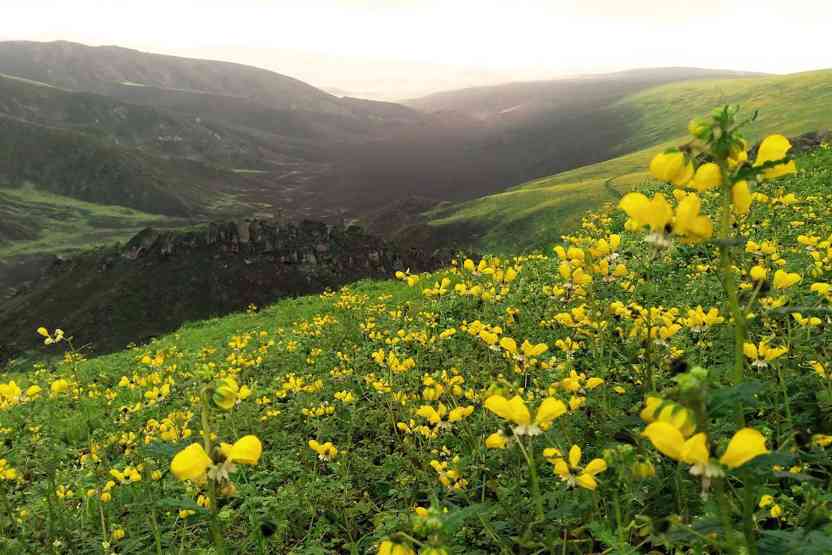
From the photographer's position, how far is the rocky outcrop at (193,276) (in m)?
26.0

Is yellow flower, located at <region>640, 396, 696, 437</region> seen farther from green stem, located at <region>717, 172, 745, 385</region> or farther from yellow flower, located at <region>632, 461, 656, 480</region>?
yellow flower, located at <region>632, 461, 656, 480</region>

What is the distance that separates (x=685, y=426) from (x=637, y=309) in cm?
272

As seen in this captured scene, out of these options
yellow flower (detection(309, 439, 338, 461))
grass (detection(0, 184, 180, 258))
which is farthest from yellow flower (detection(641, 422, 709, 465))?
grass (detection(0, 184, 180, 258))

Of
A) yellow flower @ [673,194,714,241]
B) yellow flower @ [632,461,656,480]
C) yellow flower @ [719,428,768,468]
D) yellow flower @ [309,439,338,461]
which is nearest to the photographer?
yellow flower @ [719,428,768,468]

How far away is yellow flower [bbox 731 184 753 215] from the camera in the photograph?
1.55m

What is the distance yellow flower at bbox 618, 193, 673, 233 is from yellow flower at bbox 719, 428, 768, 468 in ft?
2.48

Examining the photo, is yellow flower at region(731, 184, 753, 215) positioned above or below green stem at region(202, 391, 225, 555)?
above

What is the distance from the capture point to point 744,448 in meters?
1.30

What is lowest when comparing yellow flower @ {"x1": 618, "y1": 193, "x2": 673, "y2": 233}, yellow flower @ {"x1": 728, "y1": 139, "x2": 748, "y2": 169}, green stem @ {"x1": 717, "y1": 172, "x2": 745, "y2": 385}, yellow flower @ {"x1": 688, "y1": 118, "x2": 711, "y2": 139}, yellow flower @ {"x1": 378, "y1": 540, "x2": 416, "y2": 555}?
yellow flower @ {"x1": 378, "y1": 540, "x2": 416, "y2": 555}

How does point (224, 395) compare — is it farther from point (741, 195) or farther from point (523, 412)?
point (741, 195)

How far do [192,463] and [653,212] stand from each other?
1799 millimetres

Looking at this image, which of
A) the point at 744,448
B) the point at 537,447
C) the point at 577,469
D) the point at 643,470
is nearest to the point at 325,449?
the point at 537,447

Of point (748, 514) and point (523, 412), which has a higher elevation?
point (748, 514)

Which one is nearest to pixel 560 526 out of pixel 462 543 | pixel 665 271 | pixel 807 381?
pixel 462 543
